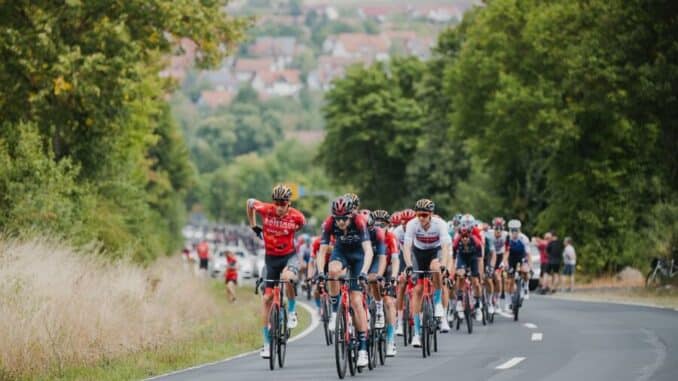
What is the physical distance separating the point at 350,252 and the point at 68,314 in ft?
17.5

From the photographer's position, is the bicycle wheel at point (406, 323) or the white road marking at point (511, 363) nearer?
A: the white road marking at point (511, 363)

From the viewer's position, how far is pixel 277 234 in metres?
19.5

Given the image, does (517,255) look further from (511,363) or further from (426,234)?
→ (511,363)

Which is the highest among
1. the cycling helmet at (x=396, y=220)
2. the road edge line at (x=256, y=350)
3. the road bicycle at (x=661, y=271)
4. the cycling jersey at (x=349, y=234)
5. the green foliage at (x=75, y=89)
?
the green foliage at (x=75, y=89)

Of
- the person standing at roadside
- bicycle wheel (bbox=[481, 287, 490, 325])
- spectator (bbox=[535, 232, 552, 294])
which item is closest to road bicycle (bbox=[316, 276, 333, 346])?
bicycle wheel (bbox=[481, 287, 490, 325])

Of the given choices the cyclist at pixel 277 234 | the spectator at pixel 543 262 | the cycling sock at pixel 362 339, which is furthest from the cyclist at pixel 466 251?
the spectator at pixel 543 262

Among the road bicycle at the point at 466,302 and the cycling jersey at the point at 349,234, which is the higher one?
the cycling jersey at the point at 349,234

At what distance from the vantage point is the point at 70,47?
37938 millimetres

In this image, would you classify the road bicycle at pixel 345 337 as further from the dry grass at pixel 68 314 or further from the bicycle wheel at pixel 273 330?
the dry grass at pixel 68 314

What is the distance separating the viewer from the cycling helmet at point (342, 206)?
17.9 meters

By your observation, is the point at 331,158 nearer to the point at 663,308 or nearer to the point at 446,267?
the point at 663,308

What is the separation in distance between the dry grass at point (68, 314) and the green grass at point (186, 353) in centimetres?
27

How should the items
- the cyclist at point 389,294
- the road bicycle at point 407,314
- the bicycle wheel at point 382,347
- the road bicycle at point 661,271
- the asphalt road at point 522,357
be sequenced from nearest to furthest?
1. the asphalt road at point 522,357
2. the bicycle wheel at point 382,347
3. the cyclist at point 389,294
4. the road bicycle at point 407,314
5. the road bicycle at point 661,271

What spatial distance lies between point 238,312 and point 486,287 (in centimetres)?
960
